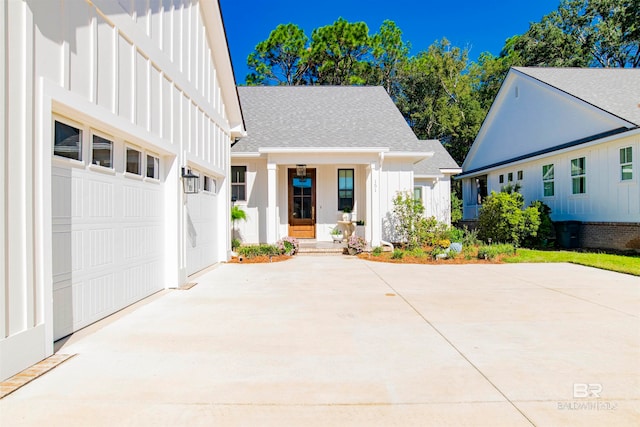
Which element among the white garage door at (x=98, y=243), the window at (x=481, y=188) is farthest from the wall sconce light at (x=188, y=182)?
Answer: the window at (x=481, y=188)

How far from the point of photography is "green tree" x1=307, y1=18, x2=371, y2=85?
102 ft

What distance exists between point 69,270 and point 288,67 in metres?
30.6

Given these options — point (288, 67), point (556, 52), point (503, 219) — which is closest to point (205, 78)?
point (503, 219)

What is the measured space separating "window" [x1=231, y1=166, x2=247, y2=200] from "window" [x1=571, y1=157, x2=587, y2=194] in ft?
39.4

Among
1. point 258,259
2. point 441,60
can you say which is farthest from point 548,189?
point 441,60

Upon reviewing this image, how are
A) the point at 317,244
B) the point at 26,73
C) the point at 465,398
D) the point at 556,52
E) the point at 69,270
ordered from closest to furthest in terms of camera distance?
1. the point at 465,398
2. the point at 26,73
3. the point at 69,270
4. the point at 317,244
5. the point at 556,52

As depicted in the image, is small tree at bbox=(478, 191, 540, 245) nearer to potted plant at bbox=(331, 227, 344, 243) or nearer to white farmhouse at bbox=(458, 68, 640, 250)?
white farmhouse at bbox=(458, 68, 640, 250)

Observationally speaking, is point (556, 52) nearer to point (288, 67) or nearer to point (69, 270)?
point (288, 67)

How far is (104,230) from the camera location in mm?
5137

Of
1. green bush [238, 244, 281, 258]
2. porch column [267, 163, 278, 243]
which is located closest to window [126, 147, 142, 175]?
green bush [238, 244, 281, 258]

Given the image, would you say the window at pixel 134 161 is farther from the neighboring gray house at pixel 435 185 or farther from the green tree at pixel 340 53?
the green tree at pixel 340 53

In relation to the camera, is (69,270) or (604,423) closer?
(604,423)

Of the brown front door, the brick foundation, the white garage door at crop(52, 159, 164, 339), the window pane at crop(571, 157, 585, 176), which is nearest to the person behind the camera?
the white garage door at crop(52, 159, 164, 339)

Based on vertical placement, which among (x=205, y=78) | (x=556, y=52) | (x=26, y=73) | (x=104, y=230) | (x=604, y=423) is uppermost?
(x=556, y=52)
